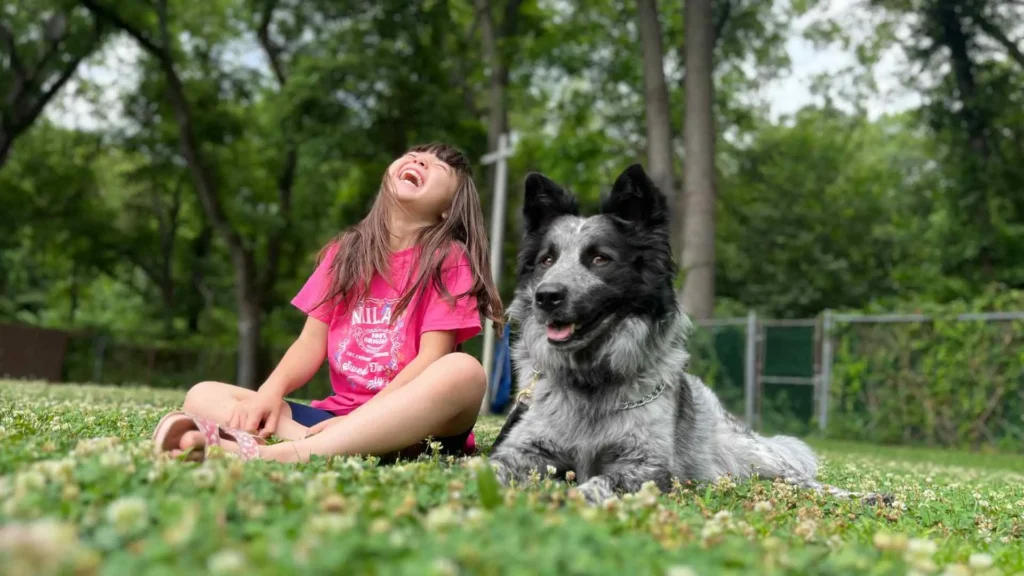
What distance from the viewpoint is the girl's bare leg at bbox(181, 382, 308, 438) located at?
15.9 feet

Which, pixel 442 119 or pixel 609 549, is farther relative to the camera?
pixel 442 119

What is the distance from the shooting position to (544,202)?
498 cm

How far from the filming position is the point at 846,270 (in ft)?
131

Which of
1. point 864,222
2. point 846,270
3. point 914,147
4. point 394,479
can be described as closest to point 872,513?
point 394,479

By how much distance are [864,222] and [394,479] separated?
42481mm

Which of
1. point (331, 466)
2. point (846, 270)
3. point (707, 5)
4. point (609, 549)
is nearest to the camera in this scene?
point (609, 549)

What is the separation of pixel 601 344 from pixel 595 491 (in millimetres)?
1027

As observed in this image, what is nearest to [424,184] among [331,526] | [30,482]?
[30,482]

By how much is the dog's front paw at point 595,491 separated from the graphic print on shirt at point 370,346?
152cm

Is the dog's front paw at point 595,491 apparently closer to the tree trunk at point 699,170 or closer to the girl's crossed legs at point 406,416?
the girl's crossed legs at point 406,416

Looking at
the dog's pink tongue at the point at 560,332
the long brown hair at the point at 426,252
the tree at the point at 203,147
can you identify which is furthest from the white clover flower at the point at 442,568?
the tree at the point at 203,147

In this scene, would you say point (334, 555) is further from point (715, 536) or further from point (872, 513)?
point (872, 513)

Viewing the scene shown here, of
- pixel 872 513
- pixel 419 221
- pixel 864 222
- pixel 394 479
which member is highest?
pixel 864 222

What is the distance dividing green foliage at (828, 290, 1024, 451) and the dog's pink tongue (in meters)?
13.3
